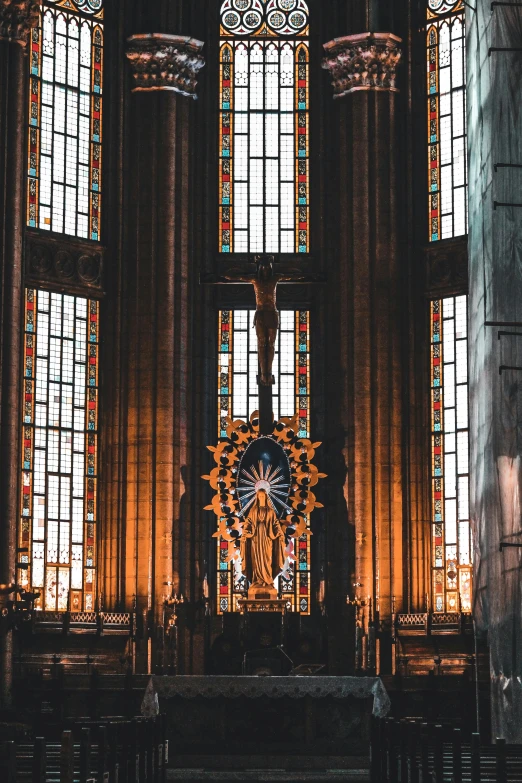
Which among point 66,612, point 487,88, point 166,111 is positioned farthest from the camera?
point 166,111

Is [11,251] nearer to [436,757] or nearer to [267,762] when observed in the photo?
[267,762]

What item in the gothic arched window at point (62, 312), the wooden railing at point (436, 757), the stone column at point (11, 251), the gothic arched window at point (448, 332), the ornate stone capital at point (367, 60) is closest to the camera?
the wooden railing at point (436, 757)

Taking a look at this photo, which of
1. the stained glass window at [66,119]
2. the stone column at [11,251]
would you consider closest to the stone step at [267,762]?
the stone column at [11,251]

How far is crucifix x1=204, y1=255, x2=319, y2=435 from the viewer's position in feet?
98.5

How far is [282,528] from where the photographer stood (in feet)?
98.1

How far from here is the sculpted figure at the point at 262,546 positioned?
2921 centimetres

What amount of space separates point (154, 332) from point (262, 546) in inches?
183

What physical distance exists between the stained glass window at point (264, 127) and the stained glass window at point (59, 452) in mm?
3774

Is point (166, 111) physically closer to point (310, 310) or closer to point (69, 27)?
point (69, 27)

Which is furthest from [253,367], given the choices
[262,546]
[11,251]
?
[11,251]

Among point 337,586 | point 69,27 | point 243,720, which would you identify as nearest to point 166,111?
point 69,27

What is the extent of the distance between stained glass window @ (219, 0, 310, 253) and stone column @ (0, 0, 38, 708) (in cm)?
491

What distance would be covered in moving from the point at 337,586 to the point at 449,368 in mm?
4596

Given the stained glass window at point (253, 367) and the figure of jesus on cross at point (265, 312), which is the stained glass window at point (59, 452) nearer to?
the stained glass window at point (253, 367)
